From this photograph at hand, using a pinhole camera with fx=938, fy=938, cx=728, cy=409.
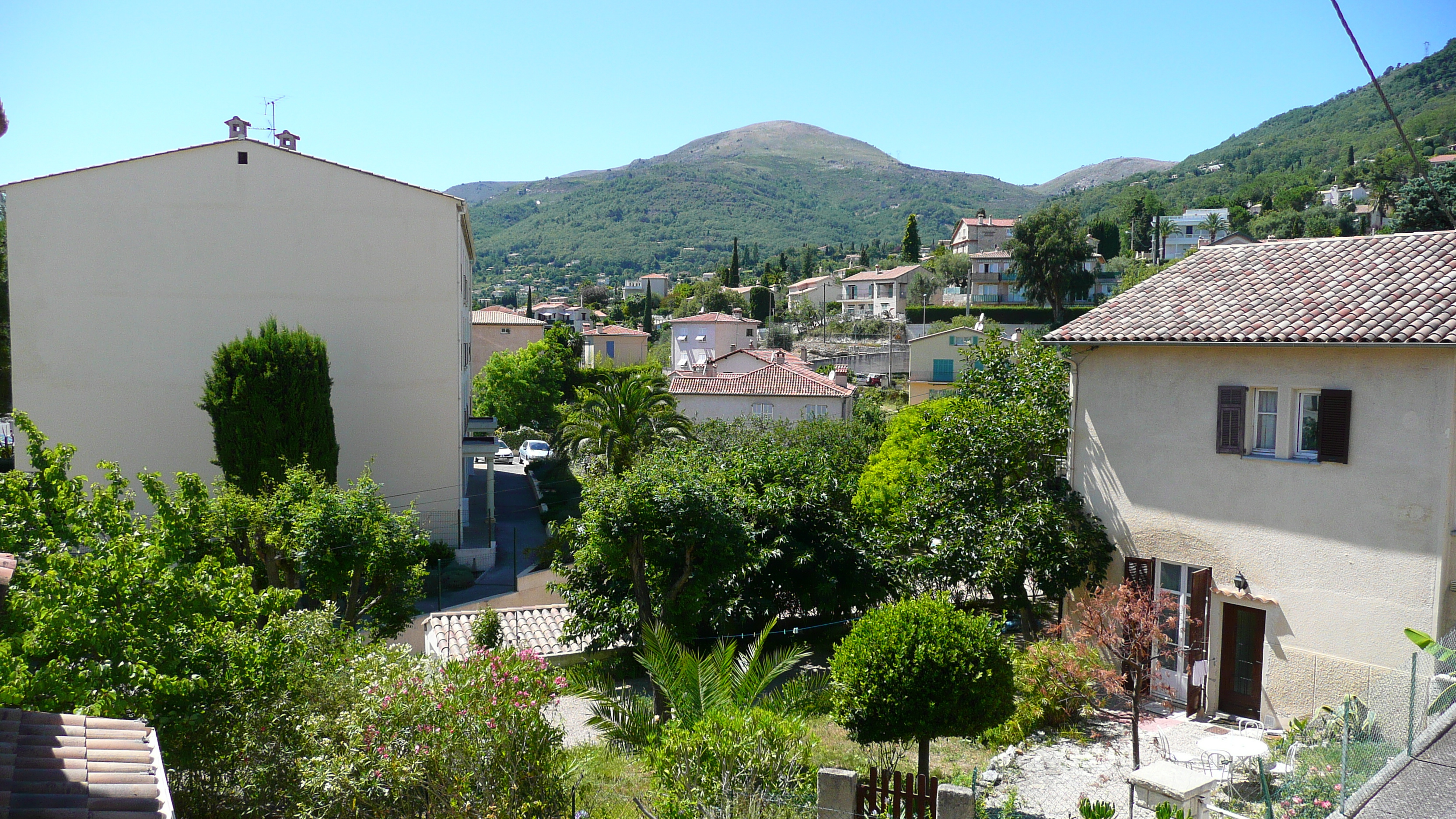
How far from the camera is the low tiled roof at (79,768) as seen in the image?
5918mm

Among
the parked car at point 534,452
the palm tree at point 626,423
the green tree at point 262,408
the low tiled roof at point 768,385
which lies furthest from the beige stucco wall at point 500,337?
the green tree at point 262,408

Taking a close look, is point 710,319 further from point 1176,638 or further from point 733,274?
point 1176,638

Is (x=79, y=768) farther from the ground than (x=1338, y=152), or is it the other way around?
(x=1338, y=152)

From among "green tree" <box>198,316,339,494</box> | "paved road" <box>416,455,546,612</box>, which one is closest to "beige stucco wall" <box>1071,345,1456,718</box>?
"paved road" <box>416,455,546,612</box>

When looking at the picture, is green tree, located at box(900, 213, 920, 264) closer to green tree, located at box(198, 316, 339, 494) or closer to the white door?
green tree, located at box(198, 316, 339, 494)

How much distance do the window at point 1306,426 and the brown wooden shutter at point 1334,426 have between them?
36 cm

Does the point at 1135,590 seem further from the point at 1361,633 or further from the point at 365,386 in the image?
the point at 365,386

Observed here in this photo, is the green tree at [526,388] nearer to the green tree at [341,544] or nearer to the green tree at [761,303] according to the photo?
the green tree at [341,544]

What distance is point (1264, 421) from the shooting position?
46.2 ft

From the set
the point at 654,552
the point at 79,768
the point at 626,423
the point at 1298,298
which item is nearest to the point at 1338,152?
the point at 626,423

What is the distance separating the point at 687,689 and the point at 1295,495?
9137mm

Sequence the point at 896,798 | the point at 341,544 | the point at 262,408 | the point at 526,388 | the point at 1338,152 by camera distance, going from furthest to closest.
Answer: the point at 1338,152 → the point at 526,388 → the point at 262,408 → the point at 341,544 → the point at 896,798

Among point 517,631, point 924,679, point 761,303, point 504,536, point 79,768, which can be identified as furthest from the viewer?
point 761,303

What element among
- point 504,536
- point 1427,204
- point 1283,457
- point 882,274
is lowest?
point 504,536
